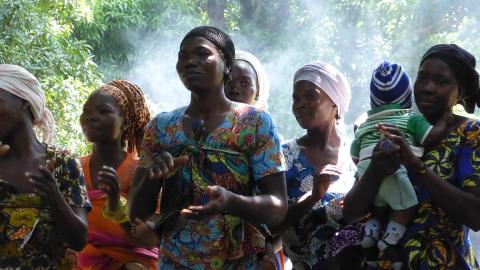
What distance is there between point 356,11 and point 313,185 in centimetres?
1109

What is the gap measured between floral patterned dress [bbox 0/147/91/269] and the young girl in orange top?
37 cm

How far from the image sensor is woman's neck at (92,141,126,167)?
188 inches

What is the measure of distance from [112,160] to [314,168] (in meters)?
1.27

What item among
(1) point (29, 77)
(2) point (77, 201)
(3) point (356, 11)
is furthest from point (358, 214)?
(3) point (356, 11)

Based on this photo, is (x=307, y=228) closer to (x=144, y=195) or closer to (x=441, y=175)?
(x=441, y=175)

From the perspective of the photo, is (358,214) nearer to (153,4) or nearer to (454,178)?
(454,178)

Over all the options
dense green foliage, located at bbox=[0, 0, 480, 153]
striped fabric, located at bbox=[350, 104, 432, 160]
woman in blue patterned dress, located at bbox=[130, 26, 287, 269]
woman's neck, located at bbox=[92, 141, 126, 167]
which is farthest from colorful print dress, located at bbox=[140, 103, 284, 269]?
dense green foliage, located at bbox=[0, 0, 480, 153]

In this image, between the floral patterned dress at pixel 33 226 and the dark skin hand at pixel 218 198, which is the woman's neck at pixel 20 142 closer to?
the floral patterned dress at pixel 33 226

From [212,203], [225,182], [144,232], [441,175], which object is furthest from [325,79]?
Answer: [212,203]

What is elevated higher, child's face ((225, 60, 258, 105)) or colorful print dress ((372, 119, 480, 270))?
child's face ((225, 60, 258, 105))

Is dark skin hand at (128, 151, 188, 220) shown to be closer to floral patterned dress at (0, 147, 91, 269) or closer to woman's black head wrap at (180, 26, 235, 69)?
floral patterned dress at (0, 147, 91, 269)

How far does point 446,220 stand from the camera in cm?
353

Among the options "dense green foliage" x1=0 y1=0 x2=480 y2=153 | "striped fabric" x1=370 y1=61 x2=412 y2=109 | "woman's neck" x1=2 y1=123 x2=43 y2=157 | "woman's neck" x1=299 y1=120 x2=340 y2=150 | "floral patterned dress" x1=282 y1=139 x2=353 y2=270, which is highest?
"dense green foliage" x1=0 y1=0 x2=480 y2=153

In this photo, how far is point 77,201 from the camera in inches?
148
